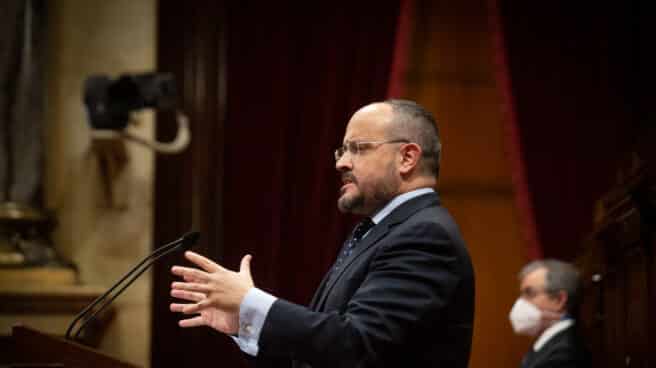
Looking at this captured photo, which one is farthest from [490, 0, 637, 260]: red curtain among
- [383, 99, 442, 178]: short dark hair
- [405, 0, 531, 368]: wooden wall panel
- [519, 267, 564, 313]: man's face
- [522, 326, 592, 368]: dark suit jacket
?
[383, 99, 442, 178]: short dark hair

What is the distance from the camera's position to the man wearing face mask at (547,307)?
370 centimetres

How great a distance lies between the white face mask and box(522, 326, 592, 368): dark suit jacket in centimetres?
19

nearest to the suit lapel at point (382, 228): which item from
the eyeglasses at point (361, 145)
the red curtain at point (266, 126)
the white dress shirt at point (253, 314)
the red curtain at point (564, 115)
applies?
the eyeglasses at point (361, 145)

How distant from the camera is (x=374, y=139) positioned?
82.0 inches

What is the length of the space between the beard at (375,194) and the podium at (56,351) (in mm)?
658

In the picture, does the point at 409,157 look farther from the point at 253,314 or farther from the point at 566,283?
the point at 566,283

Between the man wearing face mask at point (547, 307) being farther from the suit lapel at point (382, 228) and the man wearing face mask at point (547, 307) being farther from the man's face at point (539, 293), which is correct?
the suit lapel at point (382, 228)

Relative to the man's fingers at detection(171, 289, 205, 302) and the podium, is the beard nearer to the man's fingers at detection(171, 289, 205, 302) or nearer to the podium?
the man's fingers at detection(171, 289, 205, 302)

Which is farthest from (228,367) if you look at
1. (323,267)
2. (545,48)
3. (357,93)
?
(545,48)

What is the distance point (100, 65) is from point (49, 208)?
29.0 inches

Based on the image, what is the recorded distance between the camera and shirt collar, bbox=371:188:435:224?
80.3 inches

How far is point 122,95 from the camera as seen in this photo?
3.91 metres

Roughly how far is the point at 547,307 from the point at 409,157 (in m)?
2.07

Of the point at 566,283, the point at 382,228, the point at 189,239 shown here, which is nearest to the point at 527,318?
the point at 566,283
